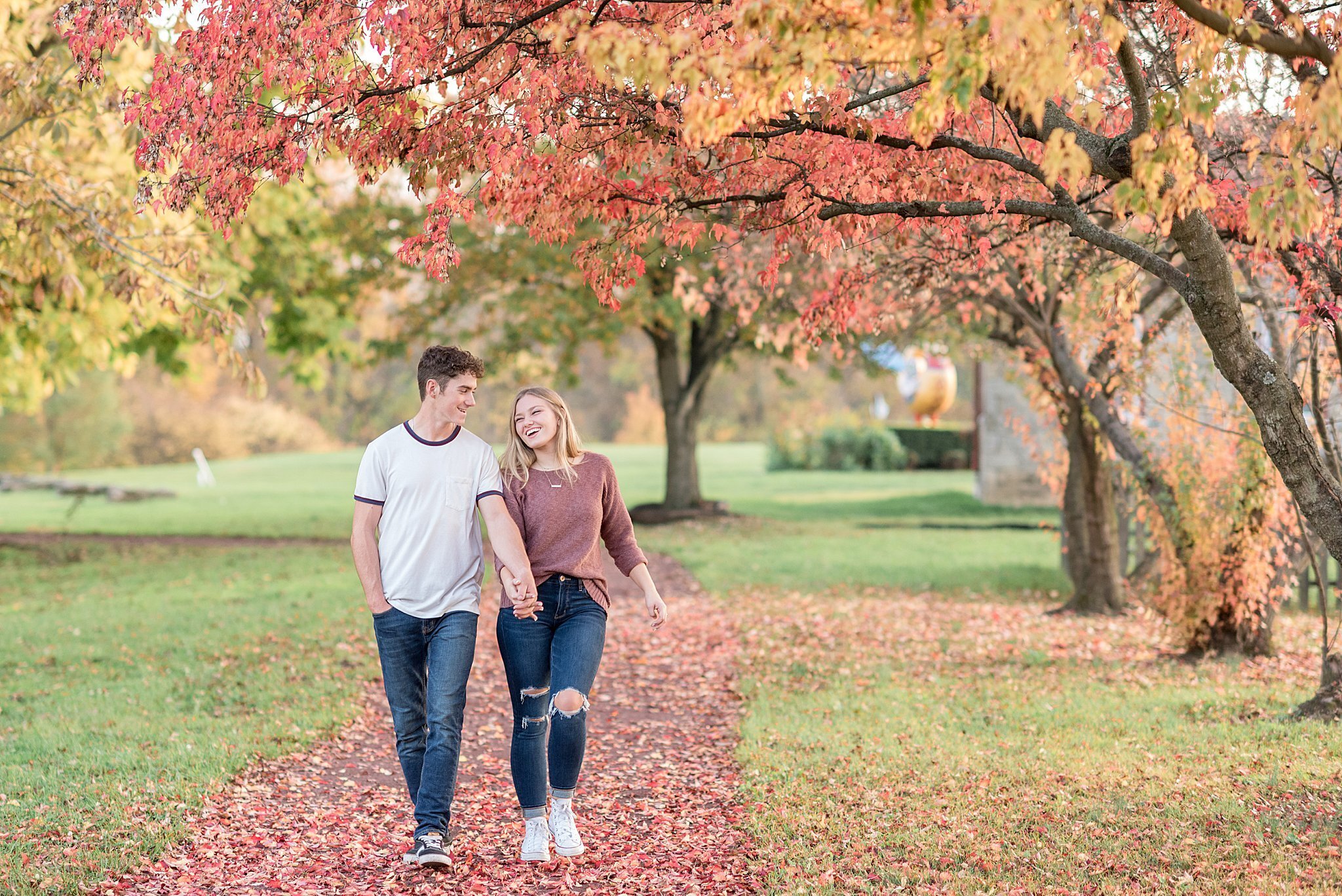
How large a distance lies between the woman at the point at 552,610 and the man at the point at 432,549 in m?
0.13

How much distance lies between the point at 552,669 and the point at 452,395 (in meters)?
1.06

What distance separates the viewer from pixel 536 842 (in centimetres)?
447

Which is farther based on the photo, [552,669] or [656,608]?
[656,608]

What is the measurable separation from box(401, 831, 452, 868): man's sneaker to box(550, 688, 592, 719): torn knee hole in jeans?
62 centimetres

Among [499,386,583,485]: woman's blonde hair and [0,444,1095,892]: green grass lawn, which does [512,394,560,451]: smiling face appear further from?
[0,444,1095,892]: green grass lawn

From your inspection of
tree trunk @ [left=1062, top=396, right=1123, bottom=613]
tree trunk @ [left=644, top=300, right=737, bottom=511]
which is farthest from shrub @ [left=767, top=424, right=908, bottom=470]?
tree trunk @ [left=1062, top=396, right=1123, bottom=613]

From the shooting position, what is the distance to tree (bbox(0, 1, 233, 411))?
741 centimetres

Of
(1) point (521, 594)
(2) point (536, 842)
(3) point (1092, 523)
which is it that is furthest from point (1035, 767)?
(3) point (1092, 523)

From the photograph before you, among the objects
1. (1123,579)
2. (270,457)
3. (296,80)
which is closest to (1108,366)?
(1123,579)

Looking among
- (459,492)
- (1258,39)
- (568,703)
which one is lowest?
(568,703)

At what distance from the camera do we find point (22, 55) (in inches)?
341

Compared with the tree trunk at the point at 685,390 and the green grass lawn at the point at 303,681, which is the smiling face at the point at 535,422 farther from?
the tree trunk at the point at 685,390

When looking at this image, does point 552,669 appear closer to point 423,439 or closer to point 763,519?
point 423,439

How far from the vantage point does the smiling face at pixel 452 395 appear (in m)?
4.30
